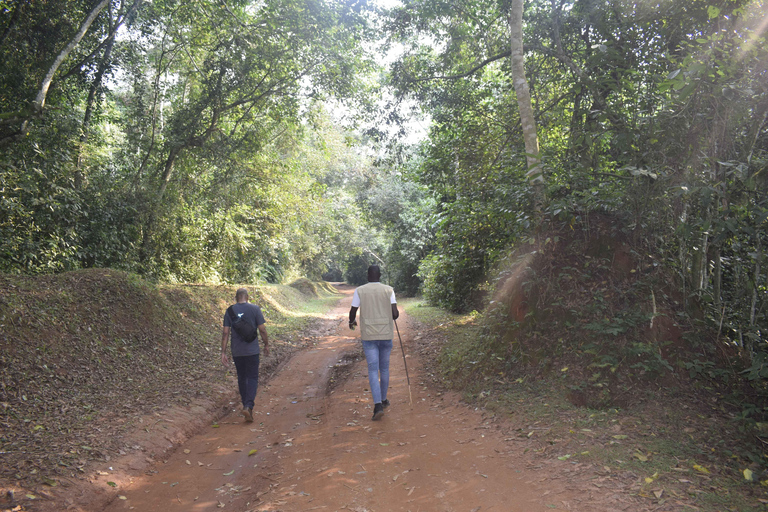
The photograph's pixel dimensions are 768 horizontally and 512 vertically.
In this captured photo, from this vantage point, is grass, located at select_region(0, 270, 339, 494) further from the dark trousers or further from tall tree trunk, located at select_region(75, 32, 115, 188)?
tall tree trunk, located at select_region(75, 32, 115, 188)

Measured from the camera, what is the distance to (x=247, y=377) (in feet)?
22.0

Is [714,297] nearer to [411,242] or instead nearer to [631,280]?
[631,280]

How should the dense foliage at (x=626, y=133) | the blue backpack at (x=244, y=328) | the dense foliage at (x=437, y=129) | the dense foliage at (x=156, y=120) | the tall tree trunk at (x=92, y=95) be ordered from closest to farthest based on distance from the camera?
1. the dense foliage at (x=626, y=133)
2. the dense foliage at (x=437, y=129)
3. the blue backpack at (x=244, y=328)
4. the dense foliage at (x=156, y=120)
5. the tall tree trunk at (x=92, y=95)

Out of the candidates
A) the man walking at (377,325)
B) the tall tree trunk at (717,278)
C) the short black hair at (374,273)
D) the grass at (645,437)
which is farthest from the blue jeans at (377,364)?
the tall tree trunk at (717,278)

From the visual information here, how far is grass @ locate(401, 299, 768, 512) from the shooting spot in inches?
147

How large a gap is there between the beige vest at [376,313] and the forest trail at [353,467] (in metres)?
1.21

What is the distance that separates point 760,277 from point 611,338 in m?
1.86

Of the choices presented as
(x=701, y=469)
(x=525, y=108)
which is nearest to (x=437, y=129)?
(x=525, y=108)

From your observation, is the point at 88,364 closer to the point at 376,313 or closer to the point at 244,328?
the point at 244,328

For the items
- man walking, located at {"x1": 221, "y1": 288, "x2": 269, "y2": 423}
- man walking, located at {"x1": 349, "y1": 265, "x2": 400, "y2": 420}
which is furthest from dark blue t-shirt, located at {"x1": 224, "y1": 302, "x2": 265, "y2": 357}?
man walking, located at {"x1": 349, "y1": 265, "x2": 400, "y2": 420}

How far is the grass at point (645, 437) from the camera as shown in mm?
3730

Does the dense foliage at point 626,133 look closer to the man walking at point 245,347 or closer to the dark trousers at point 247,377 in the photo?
the man walking at point 245,347

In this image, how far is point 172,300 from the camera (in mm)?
12320

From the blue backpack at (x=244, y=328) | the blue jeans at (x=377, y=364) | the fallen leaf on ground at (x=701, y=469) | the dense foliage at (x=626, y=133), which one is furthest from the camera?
the blue backpack at (x=244, y=328)
